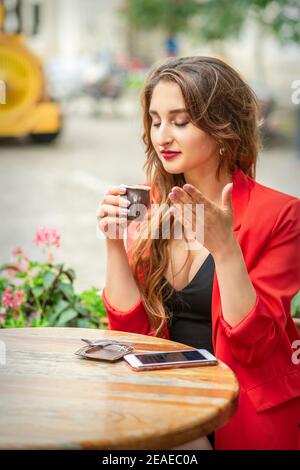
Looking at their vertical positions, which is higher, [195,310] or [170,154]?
[170,154]

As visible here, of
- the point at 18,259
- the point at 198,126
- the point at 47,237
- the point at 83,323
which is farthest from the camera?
the point at 18,259

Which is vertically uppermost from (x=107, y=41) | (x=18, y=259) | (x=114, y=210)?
(x=107, y=41)

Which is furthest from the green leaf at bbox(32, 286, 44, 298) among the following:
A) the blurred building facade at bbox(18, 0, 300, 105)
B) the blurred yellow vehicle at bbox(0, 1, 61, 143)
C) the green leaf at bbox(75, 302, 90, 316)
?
the blurred building facade at bbox(18, 0, 300, 105)

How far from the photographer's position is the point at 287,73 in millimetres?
18953

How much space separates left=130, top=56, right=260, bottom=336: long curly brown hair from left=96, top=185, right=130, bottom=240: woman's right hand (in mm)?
239

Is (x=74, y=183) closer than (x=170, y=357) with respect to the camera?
No

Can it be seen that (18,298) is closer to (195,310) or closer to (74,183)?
(195,310)

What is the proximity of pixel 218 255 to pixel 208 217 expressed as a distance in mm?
108

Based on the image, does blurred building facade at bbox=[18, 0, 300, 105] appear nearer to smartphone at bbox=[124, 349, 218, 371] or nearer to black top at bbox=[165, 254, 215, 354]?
black top at bbox=[165, 254, 215, 354]

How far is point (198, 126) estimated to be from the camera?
2.12 metres

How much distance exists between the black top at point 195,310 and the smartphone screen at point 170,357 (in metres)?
0.33

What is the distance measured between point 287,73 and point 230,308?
17717 millimetres

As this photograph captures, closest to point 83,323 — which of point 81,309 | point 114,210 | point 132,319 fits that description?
point 81,309
